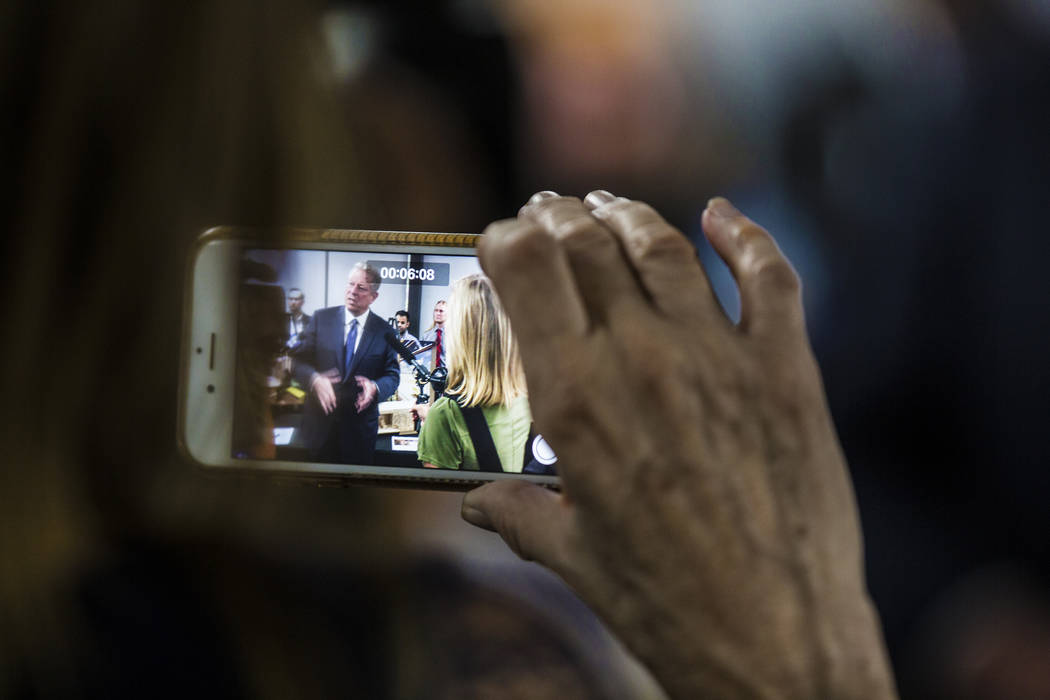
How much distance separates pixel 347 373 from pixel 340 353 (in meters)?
0.01

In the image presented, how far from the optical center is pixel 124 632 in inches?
18.4

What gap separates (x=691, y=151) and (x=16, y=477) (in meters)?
0.57

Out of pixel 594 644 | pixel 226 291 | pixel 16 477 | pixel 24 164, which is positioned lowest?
pixel 594 644

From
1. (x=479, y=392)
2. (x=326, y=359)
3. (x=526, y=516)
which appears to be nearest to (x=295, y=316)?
(x=326, y=359)

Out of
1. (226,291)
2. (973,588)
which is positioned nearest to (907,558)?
(973,588)

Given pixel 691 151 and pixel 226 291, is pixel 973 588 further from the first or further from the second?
pixel 226 291

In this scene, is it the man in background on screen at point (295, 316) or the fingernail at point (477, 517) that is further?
the man in background on screen at point (295, 316)

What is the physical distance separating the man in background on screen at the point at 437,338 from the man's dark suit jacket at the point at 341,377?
2cm

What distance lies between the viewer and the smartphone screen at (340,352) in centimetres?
44

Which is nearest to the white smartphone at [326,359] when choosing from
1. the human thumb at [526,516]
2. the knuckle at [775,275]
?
the human thumb at [526,516]

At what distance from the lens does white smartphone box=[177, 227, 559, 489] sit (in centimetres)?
44

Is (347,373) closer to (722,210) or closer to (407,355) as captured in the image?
(407,355)

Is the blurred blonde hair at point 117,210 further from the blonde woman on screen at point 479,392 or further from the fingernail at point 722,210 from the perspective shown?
the fingernail at point 722,210

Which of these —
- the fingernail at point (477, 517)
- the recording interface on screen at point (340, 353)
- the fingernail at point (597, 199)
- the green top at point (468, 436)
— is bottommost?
the fingernail at point (477, 517)
